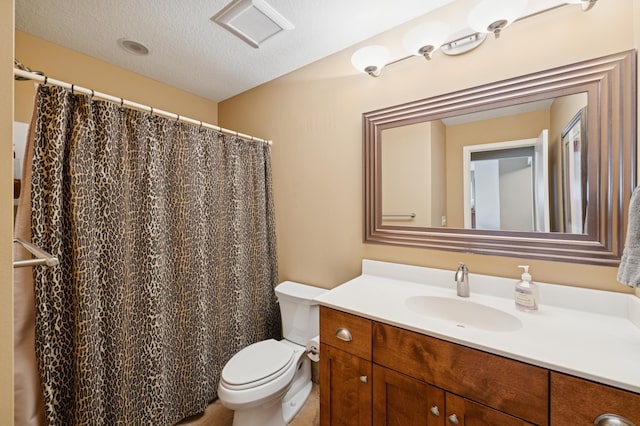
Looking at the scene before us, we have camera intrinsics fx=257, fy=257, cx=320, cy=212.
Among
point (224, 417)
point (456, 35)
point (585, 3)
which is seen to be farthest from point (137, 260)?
point (585, 3)

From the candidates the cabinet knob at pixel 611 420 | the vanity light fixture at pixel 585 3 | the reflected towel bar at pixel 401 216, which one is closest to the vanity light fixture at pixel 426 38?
the vanity light fixture at pixel 585 3

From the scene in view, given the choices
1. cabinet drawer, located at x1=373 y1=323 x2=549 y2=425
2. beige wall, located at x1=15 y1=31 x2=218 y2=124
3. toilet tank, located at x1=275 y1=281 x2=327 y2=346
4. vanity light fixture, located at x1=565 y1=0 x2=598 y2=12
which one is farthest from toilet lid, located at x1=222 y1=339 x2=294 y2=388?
vanity light fixture, located at x1=565 y1=0 x2=598 y2=12

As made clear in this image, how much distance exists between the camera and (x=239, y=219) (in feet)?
6.04

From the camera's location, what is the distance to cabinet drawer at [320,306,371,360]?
1.08m

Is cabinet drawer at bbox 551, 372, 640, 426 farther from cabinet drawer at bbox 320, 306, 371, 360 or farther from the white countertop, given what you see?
cabinet drawer at bbox 320, 306, 371, 360

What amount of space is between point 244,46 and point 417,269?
70.2 inches

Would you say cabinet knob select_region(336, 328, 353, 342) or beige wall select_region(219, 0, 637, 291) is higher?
beige wall select_region(219, 0, 637, 291)

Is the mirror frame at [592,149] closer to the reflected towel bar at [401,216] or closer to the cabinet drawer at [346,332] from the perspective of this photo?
the reflected towel bar at [401,216]

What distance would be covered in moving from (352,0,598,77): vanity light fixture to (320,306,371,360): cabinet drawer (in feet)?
4.44

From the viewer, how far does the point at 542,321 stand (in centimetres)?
98

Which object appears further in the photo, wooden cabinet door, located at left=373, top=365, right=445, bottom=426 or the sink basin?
the sink basin

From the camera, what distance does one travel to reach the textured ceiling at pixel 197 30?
137 centimetres

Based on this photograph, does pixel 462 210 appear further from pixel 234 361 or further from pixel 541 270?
pixel 234 361

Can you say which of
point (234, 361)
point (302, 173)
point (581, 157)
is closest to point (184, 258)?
point (234, 361)
